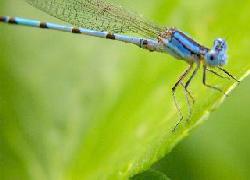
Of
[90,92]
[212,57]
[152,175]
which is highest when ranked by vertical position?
[212,57]

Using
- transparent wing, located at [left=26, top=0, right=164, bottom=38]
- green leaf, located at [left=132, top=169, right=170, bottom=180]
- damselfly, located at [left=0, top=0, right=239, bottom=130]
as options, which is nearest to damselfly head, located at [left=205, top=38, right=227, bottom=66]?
damselfly, located at [left=0, top=0, right=239, bottom=130]

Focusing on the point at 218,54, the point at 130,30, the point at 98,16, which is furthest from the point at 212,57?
the point at 98,16

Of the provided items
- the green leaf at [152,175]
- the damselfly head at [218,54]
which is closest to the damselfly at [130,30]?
the damselfly head at [218,54]

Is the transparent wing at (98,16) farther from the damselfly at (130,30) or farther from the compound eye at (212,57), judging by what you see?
the compound eye at (212,57)

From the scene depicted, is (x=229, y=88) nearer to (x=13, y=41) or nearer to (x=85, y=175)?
(x=85, y=175)

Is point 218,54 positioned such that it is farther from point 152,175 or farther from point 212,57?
point 152,175

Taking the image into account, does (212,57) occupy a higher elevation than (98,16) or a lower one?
higher

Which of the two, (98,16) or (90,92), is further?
(98,16)

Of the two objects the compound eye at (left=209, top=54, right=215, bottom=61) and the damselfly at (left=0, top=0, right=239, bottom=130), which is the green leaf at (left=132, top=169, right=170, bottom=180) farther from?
the compound eye at (left=209, top=54, right=215, bottom=61)
